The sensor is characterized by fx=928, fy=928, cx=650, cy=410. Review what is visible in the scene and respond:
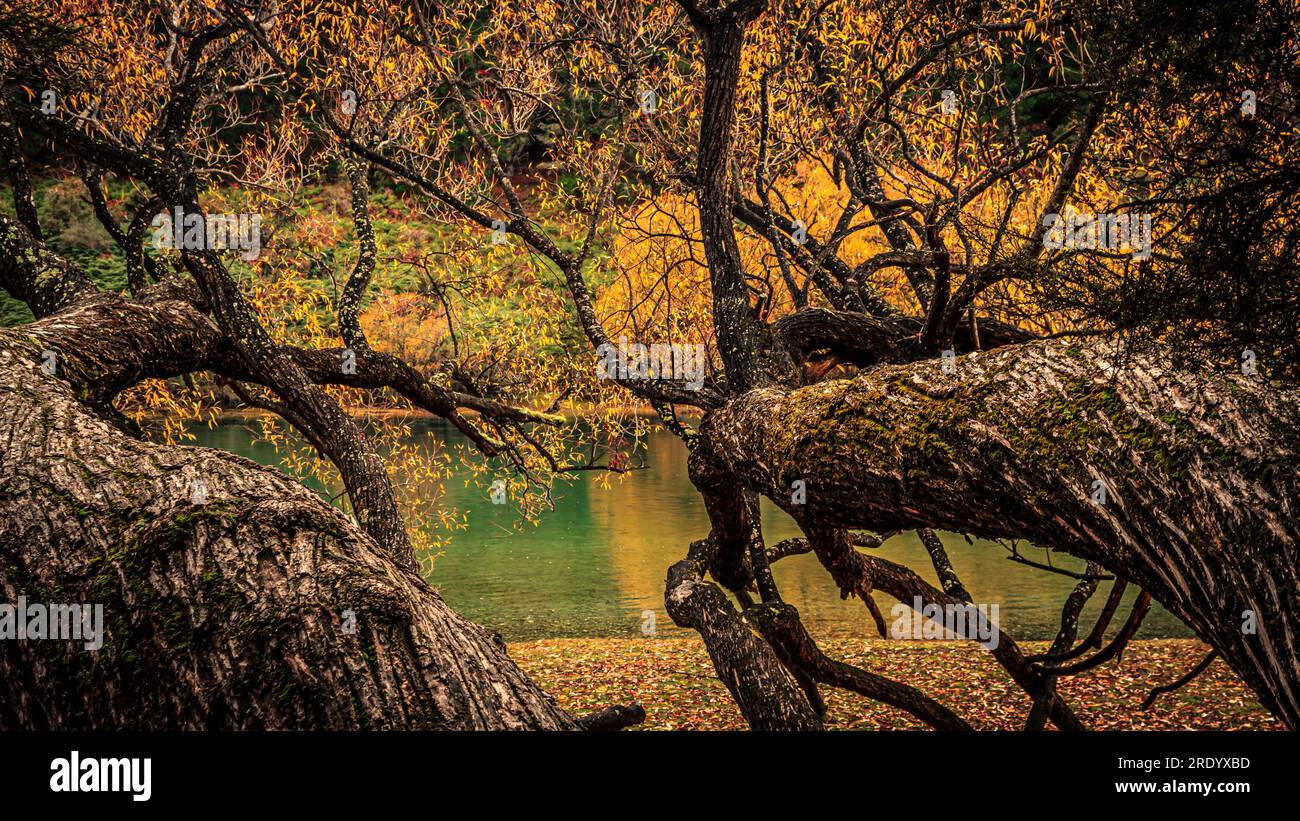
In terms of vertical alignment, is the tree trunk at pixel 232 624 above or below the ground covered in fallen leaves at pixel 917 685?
above

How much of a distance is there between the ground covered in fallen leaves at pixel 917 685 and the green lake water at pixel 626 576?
4.44 ft

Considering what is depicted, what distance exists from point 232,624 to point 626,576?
1620cm

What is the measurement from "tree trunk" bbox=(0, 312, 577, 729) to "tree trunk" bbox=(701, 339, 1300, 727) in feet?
4.49

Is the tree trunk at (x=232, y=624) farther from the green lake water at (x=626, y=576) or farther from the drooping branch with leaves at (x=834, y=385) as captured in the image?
the green lake water at (x=626, y=576)

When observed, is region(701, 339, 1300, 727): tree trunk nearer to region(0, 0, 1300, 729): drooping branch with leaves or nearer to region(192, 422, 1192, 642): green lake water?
region(0, 0, 1300, 729): drooping branch with leaves

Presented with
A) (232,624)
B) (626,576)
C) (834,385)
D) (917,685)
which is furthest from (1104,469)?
(626,576)

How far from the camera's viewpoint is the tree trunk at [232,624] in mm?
1820

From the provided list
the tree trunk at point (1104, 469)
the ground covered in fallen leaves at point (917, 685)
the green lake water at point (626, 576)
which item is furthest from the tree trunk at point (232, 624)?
the green lake water at point (626, 576)

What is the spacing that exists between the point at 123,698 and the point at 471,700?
71cm

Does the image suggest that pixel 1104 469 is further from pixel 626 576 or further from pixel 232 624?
pixel 626 576

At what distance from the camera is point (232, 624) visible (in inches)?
74.2

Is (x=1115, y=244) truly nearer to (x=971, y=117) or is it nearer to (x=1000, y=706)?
(x=971, y=117)

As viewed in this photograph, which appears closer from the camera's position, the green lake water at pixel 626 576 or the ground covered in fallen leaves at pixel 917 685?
the ground covered in fallen leaves at pixel 917 685

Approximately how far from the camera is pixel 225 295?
6266 mm
